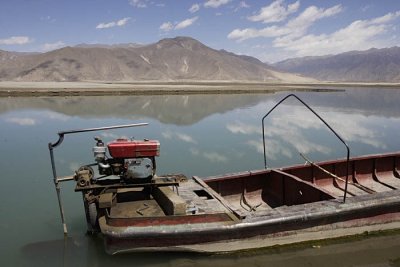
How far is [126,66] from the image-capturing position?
6063 inches

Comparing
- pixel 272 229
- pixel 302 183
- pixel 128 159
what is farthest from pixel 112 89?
pixel 272 229

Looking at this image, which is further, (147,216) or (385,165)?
(385,165)

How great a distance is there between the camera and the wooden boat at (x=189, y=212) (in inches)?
248

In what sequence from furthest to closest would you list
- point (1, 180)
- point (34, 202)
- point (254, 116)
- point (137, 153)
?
point (254, 116) → point (1, 180) → point (34, 202) → point (137, 153)

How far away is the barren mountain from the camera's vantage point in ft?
433

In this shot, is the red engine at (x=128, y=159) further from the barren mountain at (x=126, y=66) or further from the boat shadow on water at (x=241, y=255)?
the barren mountain at (x=126, y=66)

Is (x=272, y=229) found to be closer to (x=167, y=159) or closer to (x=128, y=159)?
(x=128, y=159)

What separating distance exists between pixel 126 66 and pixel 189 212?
6021 inches

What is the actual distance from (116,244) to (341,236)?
4248mm

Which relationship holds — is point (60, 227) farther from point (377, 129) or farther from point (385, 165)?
point (377, 129)

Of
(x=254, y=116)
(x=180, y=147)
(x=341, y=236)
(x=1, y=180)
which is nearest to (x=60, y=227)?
(x=1, y=180)

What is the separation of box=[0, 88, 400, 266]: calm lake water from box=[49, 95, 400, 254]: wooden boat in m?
0.38

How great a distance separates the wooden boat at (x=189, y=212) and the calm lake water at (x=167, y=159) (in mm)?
375

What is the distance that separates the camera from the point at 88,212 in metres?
7.25
